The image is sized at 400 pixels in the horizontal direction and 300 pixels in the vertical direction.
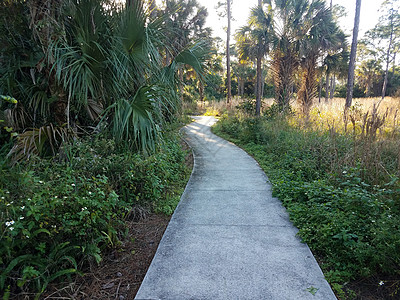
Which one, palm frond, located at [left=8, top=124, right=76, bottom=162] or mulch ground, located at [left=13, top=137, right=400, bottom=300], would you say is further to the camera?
palm frond, located at [left=8, top=124, right=76, bottom=162]

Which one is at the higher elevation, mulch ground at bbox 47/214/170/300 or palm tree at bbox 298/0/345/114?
palm tree at bbox 298/0/345/114

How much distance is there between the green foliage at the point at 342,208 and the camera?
8.61ft

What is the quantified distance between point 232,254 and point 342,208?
5.56 ft

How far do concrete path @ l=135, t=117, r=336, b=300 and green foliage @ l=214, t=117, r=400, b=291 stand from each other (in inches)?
8.6

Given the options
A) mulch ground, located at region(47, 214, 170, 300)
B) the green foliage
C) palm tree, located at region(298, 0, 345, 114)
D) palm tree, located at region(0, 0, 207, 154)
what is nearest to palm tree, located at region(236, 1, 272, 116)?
palm tree, located at region(298, 0, 345, 114)

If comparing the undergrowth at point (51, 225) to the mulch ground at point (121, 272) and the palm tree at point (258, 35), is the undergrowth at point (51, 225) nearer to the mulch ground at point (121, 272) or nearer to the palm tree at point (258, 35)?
the mulch ground at point (121, 272)

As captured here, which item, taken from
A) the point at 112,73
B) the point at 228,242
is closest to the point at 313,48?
the point at 112,73

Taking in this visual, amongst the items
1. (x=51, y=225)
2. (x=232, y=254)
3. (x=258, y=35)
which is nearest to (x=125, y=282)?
A: (x=51, y=225)

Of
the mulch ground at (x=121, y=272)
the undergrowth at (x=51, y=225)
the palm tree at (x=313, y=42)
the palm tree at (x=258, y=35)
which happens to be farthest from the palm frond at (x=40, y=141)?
the palm tree at (x=313, y=42)

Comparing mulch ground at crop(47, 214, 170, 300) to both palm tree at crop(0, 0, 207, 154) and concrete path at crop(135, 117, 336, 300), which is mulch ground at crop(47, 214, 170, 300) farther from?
palm tree at crop(0, 0, 207, 154)

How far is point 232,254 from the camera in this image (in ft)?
9.61

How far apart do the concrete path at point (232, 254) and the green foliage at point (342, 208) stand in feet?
0.72

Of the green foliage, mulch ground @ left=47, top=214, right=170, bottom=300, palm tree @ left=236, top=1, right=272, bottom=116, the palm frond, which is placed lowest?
mulch ground @ left=47, top=214, right=170, bottom=300

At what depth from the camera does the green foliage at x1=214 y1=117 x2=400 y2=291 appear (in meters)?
2.62
